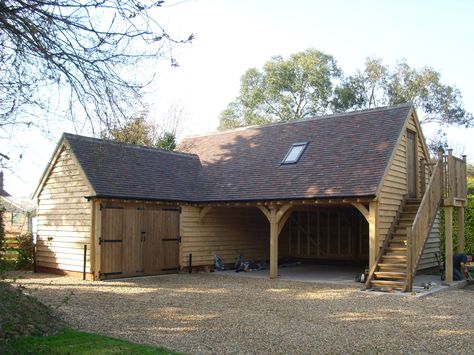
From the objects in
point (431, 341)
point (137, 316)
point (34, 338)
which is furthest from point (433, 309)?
point (34, 338)

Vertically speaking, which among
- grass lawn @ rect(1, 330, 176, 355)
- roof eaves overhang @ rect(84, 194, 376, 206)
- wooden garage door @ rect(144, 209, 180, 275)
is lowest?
grass lawn @ rect(1, 330, 176, 355)

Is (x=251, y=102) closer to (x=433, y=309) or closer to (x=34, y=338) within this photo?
(x=433, y=309)

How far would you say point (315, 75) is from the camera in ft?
117

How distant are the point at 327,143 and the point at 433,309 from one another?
23.5 ft

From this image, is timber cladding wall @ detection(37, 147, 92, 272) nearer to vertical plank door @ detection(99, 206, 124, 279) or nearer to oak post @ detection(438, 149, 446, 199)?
vertical plank door @ detection(99, 206, 124, 279)

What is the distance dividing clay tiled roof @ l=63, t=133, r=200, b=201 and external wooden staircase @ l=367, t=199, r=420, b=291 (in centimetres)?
622

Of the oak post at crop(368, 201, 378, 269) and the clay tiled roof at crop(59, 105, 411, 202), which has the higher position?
the clay tiled roof at crop(59, 105, 411, 202)

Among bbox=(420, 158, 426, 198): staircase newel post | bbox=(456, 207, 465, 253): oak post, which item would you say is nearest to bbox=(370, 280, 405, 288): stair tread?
bbox=(456, 207, 465, 253): oak post

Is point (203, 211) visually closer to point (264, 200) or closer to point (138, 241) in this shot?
point (138, 241)

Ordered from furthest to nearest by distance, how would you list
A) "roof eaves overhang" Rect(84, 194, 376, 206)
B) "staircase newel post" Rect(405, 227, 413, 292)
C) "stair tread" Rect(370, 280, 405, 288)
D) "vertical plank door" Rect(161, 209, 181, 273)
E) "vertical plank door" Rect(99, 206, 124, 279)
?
"vertical plank door" Rect(161, 209, 181, 273), "vertical plank door" Rect(99, 206, 124, 279), "roof eaves overhang" Rect(84, 194, 376, 206), "stair tread" Rect(370, 280, 405, 288), "staircase newel post" Rect(405, 227, 413, 292)

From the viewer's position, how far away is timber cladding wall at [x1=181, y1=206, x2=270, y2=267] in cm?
1625

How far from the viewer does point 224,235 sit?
57.0ft

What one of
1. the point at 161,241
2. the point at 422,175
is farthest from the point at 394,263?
the point at 161,241

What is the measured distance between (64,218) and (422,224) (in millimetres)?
9893
